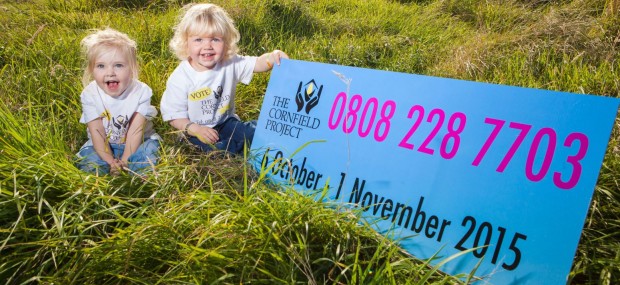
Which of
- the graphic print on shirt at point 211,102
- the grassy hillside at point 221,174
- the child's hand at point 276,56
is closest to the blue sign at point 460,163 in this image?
the grassy hillside at point 221,174

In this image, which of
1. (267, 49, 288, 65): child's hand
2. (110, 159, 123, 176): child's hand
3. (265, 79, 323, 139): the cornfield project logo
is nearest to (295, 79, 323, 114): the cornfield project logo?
(265, 79, 323, 139): the cornfield project logo

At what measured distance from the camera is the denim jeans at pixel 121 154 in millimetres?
2275

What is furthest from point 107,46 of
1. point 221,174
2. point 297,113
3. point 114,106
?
point 297,113

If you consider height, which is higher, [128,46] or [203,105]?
[128,46]

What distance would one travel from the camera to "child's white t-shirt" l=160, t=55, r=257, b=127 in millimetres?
2654

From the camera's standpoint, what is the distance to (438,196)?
1714 millimetres

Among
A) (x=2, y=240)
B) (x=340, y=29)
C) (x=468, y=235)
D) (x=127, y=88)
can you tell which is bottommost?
(x=2, y=240)

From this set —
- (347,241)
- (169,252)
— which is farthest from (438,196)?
(169,252)

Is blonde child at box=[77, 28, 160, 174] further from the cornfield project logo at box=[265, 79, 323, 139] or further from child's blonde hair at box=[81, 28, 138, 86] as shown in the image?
the cornfield project logo at box=[265, 79, 323, 139]

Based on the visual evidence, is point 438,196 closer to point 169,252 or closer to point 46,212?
point 169,252

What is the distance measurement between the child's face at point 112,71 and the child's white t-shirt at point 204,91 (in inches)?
9.8

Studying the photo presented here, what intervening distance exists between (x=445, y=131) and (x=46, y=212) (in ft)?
5.05

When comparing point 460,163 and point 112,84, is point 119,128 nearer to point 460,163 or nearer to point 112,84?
point 112,84

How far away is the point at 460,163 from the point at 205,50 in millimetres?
1580
